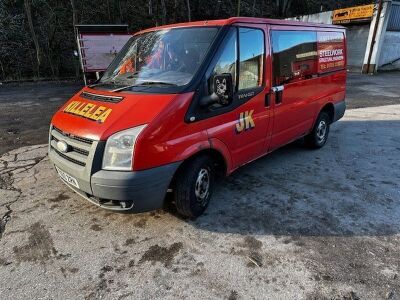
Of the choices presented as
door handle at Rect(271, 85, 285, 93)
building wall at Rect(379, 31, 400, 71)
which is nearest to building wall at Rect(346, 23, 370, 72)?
building wall at Rect(379, 31, 400, 71)

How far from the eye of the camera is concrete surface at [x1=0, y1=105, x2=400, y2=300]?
2.66 m

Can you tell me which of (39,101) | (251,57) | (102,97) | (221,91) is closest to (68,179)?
(102,97)

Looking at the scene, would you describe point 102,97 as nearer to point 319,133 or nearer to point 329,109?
point 319,133

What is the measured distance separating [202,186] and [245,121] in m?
0.92

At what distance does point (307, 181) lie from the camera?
15.1 feet

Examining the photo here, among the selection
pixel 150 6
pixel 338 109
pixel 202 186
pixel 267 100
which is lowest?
pixel 202 186

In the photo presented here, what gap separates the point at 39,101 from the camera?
1097cm

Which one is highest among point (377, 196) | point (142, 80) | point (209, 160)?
point (142, 80)

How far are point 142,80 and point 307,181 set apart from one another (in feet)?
8.43

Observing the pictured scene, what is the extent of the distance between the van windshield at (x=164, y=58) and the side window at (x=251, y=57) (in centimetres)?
39

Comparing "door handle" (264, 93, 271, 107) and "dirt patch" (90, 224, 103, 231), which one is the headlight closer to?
"dirt patch" (90, 224, 103, 231)

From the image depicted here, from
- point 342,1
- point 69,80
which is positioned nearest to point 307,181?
point 69,80

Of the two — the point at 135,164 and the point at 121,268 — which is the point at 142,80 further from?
the point at 121,268

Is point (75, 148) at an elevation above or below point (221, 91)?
below
